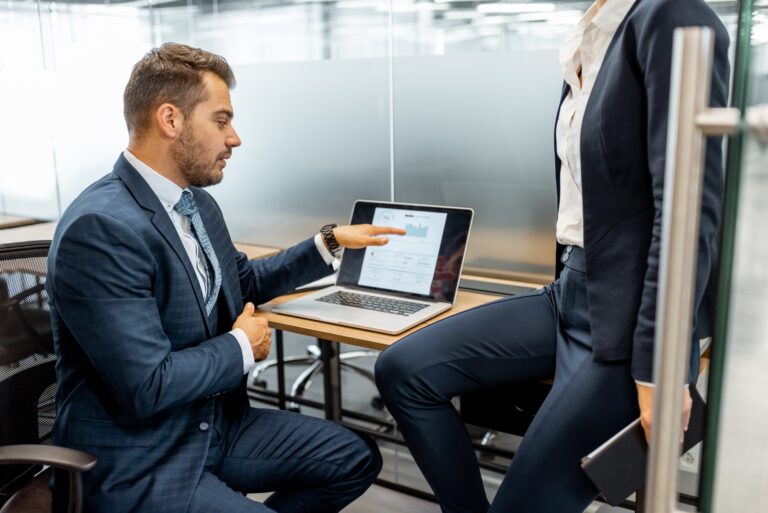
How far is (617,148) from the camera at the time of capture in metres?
1.25

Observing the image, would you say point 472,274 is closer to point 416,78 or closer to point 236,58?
point 416,78

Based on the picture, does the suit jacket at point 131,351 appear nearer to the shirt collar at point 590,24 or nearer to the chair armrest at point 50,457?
the chair armrest at point 50,457

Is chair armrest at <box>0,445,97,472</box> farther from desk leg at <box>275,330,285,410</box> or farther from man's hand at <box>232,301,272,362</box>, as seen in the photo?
desk leg at <box>275,330,285,410</box>

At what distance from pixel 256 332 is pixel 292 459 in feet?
1.00

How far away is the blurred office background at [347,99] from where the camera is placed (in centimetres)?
238

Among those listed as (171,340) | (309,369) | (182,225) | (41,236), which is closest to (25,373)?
(171,340)

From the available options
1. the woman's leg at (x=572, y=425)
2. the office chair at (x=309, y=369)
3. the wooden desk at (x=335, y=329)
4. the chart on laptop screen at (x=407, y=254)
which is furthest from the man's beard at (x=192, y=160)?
the office chair at (x=309, y=369)

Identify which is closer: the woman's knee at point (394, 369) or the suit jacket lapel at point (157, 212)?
the suit jacket lapel at point (157, 212)

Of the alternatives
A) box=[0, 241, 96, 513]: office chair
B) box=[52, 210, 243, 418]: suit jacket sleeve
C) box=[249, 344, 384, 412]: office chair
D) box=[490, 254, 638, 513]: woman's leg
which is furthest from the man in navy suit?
box=[249, 344, 384, 412]: office chair

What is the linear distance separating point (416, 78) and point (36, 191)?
7.44 feet

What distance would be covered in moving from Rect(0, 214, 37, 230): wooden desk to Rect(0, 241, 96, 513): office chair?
2190 mm

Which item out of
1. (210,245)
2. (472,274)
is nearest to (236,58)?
(472,274)

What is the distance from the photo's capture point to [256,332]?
62.4 inches

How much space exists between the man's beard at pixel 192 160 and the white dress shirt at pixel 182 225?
0.04 m
